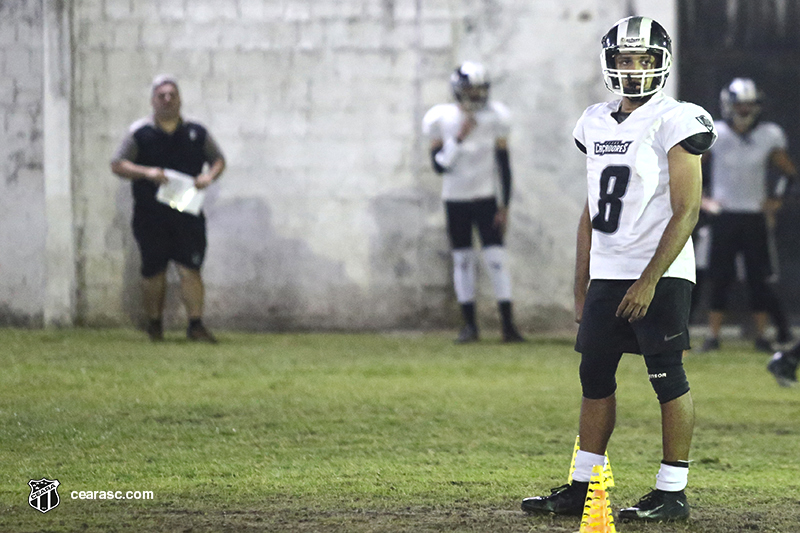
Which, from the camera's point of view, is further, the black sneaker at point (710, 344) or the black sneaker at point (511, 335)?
the black sneaker at point (511, 335)

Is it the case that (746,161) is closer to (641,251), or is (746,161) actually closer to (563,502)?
(641,251)

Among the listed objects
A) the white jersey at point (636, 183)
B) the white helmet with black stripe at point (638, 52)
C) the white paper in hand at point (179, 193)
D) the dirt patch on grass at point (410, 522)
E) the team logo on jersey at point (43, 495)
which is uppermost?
the white helmet with black stripe at point (638, 52)

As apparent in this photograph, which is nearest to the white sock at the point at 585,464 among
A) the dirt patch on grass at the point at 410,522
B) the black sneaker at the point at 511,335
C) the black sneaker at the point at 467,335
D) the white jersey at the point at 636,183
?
the dirt patch on grass at the point at 410,522

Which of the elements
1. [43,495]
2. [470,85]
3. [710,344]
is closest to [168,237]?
[470,85]

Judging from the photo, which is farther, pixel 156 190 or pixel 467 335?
pixel 467 335

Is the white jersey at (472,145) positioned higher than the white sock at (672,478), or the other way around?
the white jersey at (472,145)

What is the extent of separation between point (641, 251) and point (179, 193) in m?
6.55

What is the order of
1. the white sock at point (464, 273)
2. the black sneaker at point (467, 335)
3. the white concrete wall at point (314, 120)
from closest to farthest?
the black sneaker at point (467, 335), the white sock at point (464, 273), the white concrete wall at point (314, 120)

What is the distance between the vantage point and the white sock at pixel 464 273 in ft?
36.9

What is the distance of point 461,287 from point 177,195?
2579 millimetres

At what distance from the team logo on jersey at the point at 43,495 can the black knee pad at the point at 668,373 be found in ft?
6.98

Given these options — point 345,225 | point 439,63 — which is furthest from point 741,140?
point 345,225

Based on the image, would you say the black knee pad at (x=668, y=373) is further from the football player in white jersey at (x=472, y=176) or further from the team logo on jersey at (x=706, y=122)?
the football player in white jersey at (x=472, y=176)

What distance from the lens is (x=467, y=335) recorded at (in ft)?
36.7
